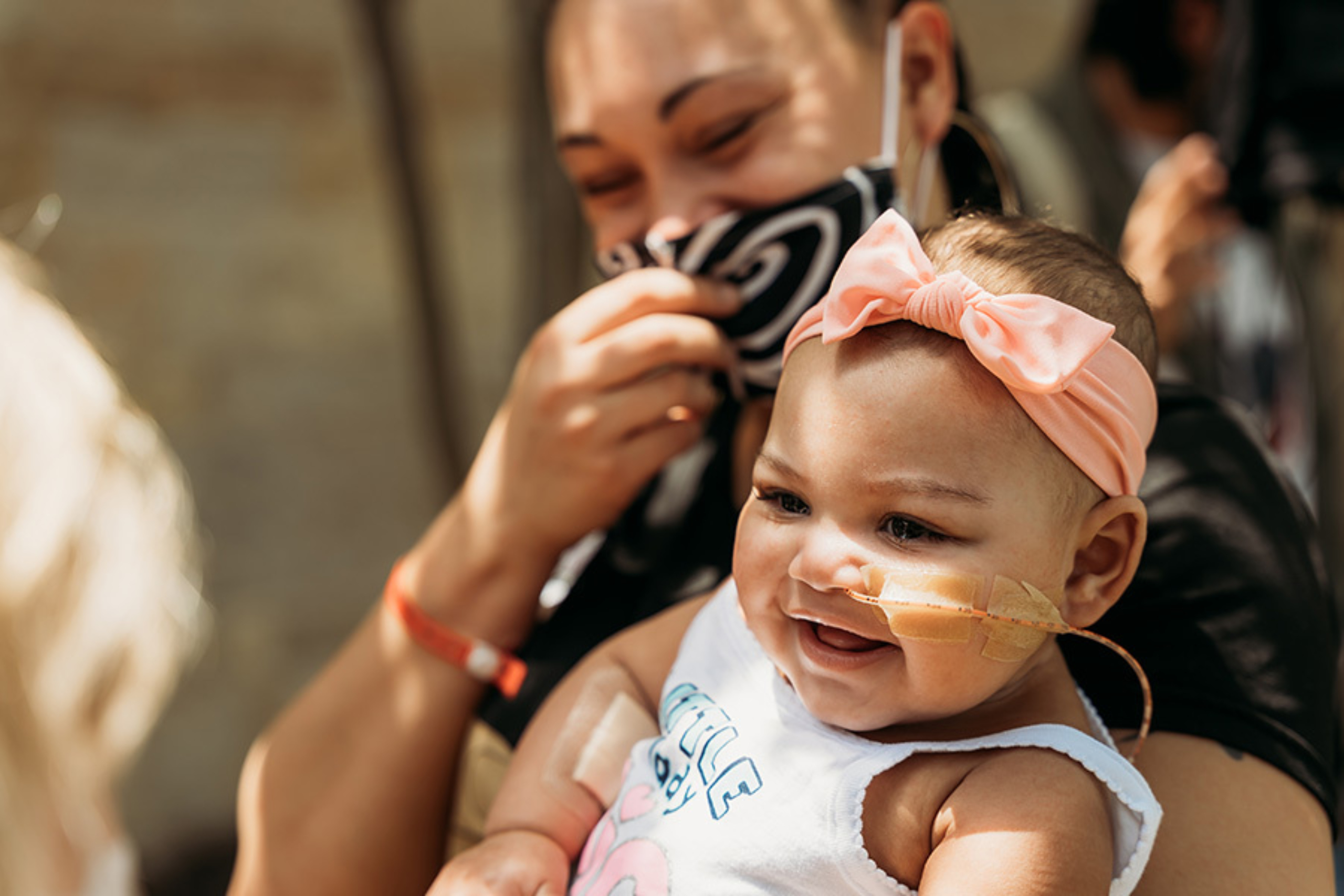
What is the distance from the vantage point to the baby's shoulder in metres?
1.09

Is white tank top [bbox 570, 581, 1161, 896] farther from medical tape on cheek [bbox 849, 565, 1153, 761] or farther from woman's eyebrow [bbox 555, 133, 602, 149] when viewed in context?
woman's eyebrow [bbox 555, 133, 602, 149]

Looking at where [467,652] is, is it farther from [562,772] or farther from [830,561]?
[830,561]

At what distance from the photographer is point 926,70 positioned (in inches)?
77.8

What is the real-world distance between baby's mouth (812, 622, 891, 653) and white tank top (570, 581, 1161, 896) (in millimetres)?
95

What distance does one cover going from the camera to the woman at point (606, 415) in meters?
1.80

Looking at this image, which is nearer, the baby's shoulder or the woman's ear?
the baby's shoulder

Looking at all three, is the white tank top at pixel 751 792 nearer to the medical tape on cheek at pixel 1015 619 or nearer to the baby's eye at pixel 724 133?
the medical tape on cheek at pixel 1015 619

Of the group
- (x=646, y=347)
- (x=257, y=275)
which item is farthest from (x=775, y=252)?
(x=257, y=275)

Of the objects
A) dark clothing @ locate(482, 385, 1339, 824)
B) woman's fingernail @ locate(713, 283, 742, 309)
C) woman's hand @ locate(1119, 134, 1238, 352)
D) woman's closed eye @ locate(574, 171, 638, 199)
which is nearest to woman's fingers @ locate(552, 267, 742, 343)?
woman's fingernail @ locate(713, 283, 742, 309)

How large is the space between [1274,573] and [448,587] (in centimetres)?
115

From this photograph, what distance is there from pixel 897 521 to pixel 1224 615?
0.52 m

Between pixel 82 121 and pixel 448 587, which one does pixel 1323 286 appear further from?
pixel 82 121

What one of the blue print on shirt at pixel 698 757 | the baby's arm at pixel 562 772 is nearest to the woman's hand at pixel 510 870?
the baby's arm at pixel 562 772

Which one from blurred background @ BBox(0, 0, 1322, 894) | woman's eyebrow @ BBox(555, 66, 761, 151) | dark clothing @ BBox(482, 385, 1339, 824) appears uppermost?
woman's eyebrow @ BBox(555, 66, 761, 151)
